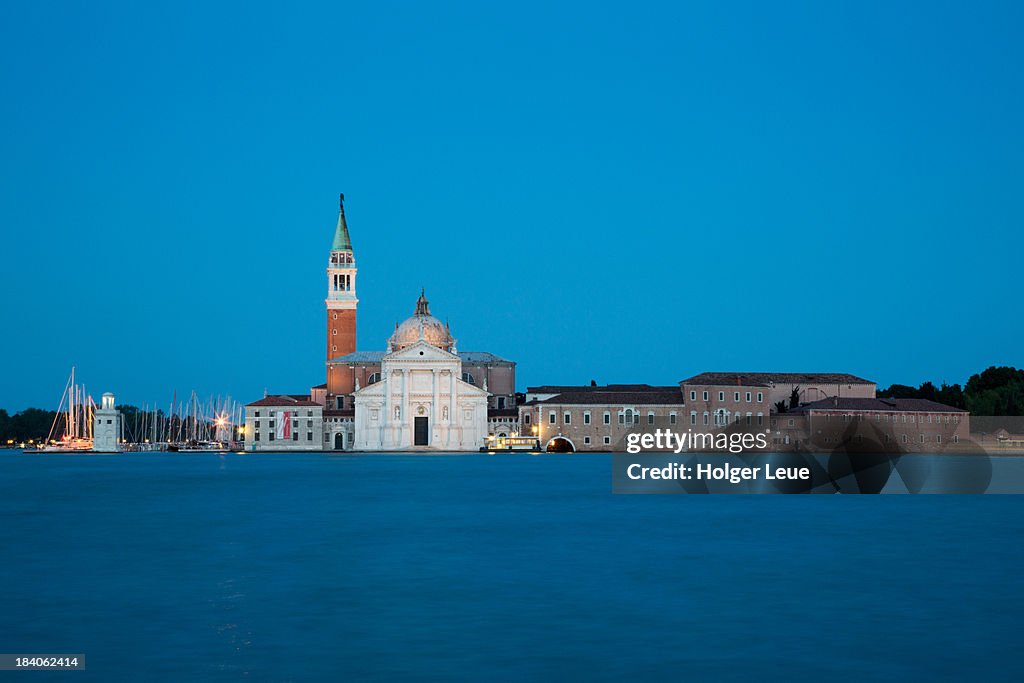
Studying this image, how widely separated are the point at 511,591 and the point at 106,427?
96317 millimetres

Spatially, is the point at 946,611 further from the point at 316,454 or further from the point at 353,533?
the point at 316,454

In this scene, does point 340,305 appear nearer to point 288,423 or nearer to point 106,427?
point 288,423

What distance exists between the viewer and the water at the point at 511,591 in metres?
15.4

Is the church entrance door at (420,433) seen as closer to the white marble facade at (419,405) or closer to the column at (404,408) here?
the white marble facade at (419,405)

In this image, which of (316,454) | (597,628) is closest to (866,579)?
(597,628)

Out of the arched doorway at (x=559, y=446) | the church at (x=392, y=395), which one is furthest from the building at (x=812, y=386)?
the church at (x=392, y=395)

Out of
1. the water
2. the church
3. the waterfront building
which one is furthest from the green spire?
the water

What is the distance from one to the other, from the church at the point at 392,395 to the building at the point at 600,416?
402 cm

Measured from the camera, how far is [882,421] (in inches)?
3797

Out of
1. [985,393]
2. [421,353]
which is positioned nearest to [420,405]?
[421,353]

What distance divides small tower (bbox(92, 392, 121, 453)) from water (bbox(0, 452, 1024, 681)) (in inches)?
2694

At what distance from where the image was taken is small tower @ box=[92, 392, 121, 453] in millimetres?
108000

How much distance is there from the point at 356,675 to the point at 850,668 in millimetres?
5478

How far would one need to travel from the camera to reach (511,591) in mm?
21203
